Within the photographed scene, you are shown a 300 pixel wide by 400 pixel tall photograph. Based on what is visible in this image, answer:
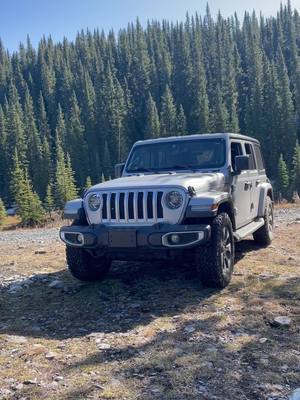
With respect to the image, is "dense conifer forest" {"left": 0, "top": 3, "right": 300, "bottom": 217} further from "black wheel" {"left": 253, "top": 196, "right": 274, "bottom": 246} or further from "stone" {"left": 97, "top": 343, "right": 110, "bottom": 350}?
"stone" {"left": 97, "top": 343, "right": 110, "bottom": 350}

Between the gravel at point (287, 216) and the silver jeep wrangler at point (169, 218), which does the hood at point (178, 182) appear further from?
the gravel at point (287, 216)

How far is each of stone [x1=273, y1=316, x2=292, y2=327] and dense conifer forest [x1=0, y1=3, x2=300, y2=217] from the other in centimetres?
4730

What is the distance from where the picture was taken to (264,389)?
3.46 m

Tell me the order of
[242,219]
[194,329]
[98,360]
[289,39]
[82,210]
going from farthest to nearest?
[289,39] < [242,219] < [82,210] < [194,329] < [98,360]

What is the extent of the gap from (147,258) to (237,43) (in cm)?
13686

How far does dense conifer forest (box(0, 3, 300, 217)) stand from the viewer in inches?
3248

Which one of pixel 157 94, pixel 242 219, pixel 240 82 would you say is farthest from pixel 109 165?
pixel 242 219

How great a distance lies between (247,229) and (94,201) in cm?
293

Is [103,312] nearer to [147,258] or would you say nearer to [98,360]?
[147,258]

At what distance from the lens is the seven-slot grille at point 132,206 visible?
18.6 ft

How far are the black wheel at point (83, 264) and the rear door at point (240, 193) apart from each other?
2.42 meters

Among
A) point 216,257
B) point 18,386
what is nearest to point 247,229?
point 216,257

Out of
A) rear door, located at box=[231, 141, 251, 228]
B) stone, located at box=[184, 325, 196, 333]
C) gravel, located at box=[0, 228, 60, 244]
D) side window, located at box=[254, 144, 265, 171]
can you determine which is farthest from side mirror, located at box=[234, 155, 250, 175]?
gravel, located at box=[0, 228, 60, 244]

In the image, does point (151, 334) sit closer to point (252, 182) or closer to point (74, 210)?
point (74, 210)
